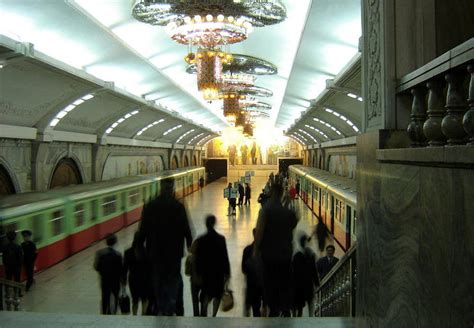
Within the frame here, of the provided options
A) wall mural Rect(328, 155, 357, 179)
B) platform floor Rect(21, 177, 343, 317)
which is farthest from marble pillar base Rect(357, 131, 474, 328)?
wall mural Rect(328, 155, 357, 179)

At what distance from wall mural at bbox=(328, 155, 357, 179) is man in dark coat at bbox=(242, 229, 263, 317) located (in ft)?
61.4

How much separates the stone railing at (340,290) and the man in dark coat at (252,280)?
0.82 meters

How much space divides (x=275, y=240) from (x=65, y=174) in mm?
15383

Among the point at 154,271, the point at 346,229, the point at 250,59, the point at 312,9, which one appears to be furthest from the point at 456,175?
the point at 250,59

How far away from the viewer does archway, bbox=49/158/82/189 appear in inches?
688

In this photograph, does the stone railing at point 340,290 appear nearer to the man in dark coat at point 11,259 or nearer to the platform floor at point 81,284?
the platform floor at point 81,284

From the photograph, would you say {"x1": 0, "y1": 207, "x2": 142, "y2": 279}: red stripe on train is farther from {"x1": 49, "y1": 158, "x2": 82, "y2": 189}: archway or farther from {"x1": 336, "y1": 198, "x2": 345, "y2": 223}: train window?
{"x1": 336, "y1": 198, "x2": 345, "y2": 223}: train window

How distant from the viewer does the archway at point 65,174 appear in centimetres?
1748

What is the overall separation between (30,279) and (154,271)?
5.67 m

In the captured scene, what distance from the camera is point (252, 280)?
4.82 meters

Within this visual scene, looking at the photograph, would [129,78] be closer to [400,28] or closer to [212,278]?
[212,278]

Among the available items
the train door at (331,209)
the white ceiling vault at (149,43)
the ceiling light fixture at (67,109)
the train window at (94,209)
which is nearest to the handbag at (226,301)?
the white ceiling vault at (149,43)

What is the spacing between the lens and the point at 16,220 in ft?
29.9

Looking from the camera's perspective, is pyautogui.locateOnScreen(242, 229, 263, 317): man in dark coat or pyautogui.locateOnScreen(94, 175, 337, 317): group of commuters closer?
pyautogui.locateOnScreen(94, 175, 337, 317): group of commuters
